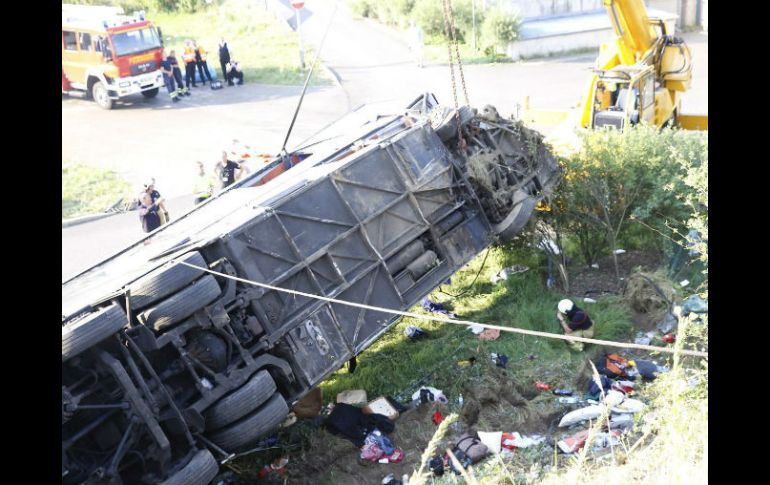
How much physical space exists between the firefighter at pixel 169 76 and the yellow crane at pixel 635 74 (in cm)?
1280

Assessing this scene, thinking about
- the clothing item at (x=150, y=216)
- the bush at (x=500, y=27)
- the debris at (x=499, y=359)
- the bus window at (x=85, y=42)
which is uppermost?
the bus window at (x=85, y=42)

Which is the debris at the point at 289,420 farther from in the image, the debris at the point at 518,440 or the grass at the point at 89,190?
the grass at the point at 89,190

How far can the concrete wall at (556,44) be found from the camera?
2511 cm

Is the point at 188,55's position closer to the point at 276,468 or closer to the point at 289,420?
the point at 289,420

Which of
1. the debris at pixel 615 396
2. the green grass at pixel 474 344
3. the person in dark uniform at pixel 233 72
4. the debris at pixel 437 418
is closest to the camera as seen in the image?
the debris at pixel 615 396

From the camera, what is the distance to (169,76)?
22750mm

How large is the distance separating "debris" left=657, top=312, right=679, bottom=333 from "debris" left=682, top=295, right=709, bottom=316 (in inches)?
6.5

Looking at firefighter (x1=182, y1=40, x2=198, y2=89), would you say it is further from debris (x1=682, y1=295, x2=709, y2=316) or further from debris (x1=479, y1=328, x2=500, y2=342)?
debris (x1=682, y1=295, x2=709, y2=316)

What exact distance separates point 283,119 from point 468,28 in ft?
28.4

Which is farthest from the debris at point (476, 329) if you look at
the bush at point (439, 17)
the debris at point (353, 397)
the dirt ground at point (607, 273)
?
the bush at point (439, 17)

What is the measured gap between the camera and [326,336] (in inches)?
323

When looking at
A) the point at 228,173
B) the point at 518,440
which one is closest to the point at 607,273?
the point at 518,440
